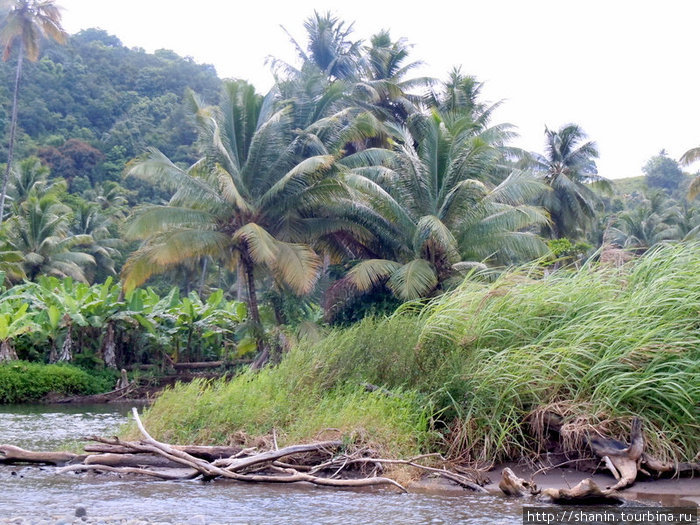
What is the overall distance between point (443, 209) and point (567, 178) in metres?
21.2

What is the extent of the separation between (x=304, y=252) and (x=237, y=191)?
2.47 m

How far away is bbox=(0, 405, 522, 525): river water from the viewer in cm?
667

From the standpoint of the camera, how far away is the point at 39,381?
68.3 feet

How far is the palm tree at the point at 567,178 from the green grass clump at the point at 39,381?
23993 mm

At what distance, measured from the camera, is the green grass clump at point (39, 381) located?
2033cm

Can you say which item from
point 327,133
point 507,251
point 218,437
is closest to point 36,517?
point 218,437

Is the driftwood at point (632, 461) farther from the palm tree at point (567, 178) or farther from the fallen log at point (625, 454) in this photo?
the palm tree at point (567, 178)

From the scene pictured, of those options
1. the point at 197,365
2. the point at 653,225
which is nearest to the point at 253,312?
the point at 197,365

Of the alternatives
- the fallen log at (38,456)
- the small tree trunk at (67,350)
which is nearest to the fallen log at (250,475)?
the fallen log at (38,456)

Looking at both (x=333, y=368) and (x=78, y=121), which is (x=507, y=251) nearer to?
(x=333, y=368)

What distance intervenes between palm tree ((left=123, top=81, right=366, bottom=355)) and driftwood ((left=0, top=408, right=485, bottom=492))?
868cm

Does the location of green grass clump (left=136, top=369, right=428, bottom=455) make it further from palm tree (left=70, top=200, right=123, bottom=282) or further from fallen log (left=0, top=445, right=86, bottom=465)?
palm tree (left=70, top=200, right=123, bottom=282)

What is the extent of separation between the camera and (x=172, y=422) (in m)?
9.76

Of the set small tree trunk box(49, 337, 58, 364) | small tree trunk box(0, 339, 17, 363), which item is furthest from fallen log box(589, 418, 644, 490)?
small tree trunk box(49, 337, 58, 364)
